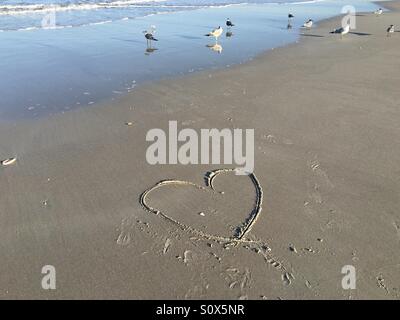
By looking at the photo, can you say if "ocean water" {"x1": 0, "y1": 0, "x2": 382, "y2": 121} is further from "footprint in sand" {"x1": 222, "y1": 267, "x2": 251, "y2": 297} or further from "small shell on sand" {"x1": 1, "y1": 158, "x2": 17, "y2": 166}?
"footprint in sand" {"x1": 222, "y1": 267, "x2": 251, "y2": 297}

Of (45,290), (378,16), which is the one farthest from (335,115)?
(378,16)

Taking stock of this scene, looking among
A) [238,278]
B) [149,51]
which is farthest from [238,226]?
[149,51]

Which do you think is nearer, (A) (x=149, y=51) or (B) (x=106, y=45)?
(A) (x=149, y=51)

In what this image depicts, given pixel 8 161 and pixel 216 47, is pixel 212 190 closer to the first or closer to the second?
pixel 8 161

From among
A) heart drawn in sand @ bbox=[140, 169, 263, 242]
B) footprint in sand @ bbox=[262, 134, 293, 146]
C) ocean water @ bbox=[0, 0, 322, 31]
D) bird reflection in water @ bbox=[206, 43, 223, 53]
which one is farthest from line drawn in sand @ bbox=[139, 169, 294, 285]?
ocean water @ bbox=[0, 0, 322, 31]

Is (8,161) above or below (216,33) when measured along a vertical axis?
below
